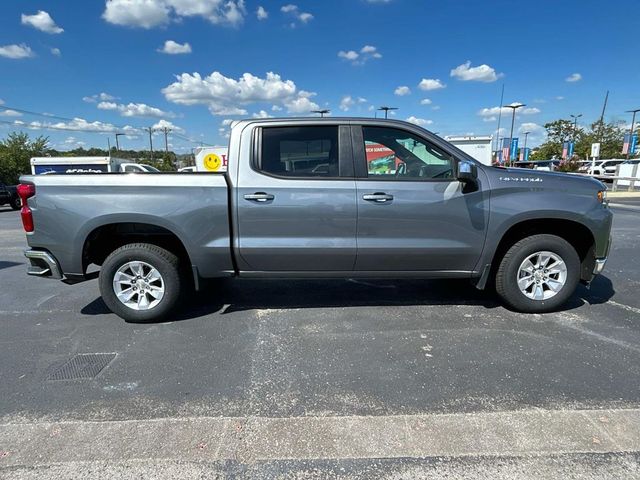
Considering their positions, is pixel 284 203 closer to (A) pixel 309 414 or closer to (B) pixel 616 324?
(A) pixel 309 414

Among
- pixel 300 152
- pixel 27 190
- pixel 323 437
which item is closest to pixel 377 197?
pixel 300 152

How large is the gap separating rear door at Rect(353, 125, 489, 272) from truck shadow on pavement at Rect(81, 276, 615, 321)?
794mm

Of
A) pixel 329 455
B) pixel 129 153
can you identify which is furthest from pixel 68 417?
pixel 129 153

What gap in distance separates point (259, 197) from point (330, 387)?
1829 mm

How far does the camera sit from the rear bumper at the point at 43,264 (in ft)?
12.6

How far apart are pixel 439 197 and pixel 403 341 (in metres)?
1.41

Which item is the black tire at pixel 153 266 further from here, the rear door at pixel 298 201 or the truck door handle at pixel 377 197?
the truck door handle at pixel 377 197

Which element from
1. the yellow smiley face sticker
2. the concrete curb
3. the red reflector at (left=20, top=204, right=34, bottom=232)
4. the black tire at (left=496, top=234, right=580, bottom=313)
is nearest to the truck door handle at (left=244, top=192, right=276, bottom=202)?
the concrete curb

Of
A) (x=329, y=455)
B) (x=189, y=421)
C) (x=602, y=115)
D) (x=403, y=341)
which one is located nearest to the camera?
(x=329, y=455)

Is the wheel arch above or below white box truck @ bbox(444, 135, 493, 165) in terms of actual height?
below

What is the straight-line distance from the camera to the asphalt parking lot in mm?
2180

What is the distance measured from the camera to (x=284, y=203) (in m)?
3.74

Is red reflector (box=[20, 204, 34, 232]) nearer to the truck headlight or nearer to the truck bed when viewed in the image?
the truck bed

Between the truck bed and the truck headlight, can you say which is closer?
the truck bed
